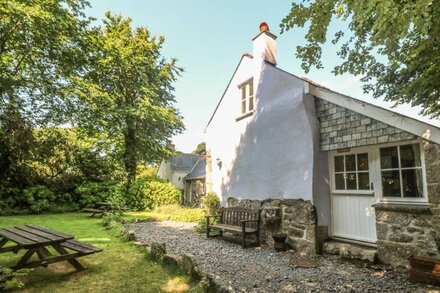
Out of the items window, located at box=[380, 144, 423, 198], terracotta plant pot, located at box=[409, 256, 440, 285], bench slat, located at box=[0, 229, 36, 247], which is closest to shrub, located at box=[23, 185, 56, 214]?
bench slat, located at box=[0, 229, 36, 247]

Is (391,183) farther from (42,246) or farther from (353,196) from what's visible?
(42,246)

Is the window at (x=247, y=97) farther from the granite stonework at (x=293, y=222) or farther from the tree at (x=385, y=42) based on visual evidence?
→ the granite stonework at (x=293, y=222)

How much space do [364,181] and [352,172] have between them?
0.33 m

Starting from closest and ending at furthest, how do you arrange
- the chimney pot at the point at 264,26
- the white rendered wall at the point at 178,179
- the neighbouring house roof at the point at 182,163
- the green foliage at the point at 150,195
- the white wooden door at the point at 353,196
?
the white wooden door at the point at 353,196, the chimney pot at the point at 264,26, the green foliage at the point at 150,195, the white rendered wall at the point at 178,179, the neighbouring house roof at the point at 182,163

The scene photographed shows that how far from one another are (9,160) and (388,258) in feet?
54.0

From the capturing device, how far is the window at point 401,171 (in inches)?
189

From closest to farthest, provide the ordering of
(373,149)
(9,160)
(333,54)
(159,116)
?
(373,149) < (333,54) < (9,160) < (159,116)

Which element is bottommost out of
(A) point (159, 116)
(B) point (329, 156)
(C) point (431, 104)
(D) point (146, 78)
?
(B) point (329, 156)

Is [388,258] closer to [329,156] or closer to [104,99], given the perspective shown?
[329,156]

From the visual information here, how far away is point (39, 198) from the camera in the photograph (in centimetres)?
1354

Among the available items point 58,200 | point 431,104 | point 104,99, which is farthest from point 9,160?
point 431,104

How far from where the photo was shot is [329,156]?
6395 mm

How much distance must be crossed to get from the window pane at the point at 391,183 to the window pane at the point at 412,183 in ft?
0.40

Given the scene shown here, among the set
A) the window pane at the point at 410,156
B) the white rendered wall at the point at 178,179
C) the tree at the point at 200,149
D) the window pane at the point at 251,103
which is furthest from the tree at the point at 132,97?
the tree at the point at 200,149
